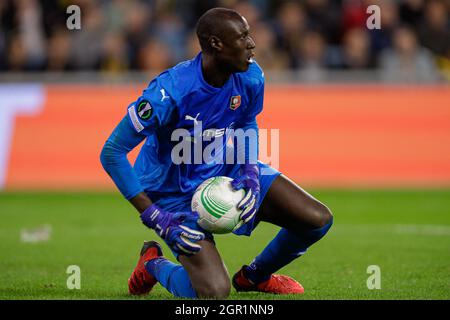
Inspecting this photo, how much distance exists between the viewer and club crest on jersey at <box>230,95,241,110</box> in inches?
277

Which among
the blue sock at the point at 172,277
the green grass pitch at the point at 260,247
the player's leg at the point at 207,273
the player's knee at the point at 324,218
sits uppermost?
the player's knee at the point at 324,218

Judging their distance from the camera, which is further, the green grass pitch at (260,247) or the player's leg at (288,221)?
the green grass pitch at (260,247)

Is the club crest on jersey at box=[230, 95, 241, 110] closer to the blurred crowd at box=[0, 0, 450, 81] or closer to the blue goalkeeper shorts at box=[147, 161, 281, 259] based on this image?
the blue goalkeeper shorts at box=[147, 161, 281, 259]

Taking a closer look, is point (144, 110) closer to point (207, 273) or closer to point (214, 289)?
point (207, 273)

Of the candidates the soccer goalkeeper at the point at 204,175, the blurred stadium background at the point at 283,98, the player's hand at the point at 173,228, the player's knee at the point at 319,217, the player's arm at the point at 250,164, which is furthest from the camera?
the blurred stadium background at the point at 283,98

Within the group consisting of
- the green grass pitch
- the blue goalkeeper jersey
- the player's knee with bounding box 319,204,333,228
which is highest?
the blue goalkeeper jersey

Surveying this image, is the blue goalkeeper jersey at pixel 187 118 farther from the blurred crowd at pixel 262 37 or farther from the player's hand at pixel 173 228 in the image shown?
the blurred crowd at pixel 262 37

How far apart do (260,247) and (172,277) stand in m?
3.26

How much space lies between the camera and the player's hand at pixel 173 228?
256 inches

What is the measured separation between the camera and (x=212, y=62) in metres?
6.89

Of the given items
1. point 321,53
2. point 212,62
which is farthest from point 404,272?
point 321,53

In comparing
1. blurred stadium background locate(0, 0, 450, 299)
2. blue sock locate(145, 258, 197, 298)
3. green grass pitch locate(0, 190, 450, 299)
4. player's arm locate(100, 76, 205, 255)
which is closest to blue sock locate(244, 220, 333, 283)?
green grass pitch locate(0, 190, 450, 299)

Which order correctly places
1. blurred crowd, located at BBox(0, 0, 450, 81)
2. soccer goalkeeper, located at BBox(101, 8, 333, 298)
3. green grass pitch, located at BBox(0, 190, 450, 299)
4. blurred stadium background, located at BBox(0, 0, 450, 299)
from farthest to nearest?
blurred crowd, located at BBox(0, 0, 450, 81)
blurred stadium background, located at BBox(0, 0, 450, 299)
green grass pitch, located at BBox(0, 190, 450, 299)
soccer goalkeeper, located at BBox(101, 8, 333, 298)

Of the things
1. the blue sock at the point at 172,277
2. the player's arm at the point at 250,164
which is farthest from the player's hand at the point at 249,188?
the blue sock at the point at 172,277
